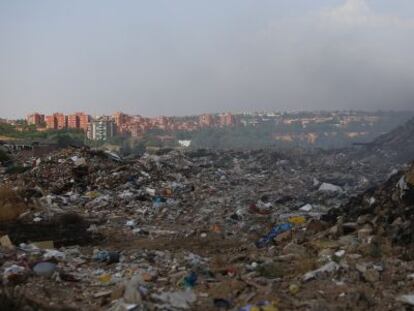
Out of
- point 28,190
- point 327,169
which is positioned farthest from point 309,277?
point 327,169

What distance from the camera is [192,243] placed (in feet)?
26.3

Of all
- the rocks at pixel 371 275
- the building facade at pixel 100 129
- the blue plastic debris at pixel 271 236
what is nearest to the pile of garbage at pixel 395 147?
the blue plastic debris at pixel 271 236

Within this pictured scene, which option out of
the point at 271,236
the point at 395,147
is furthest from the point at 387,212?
the point at 395,147

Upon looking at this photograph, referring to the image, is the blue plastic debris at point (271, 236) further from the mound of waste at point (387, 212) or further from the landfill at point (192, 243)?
the mound of waste at point (387, 212)

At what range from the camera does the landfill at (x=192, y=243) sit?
4.65 m

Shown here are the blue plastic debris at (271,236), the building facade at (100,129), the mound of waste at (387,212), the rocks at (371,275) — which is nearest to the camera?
the rocks at (371,275)

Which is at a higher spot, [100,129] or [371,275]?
[371,275]

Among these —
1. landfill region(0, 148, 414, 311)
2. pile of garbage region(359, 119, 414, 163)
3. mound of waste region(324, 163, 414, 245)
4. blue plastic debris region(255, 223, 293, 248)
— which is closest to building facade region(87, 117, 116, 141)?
pile of garbage region(359, 119, 414, 163)

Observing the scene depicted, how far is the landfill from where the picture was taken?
4.65m

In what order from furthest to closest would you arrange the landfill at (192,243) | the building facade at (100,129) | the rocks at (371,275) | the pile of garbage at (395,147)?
the building facade at (100,129) < the pile of garbage at (395,147) < the rocks at (371,275) < the landfill at (192,243)

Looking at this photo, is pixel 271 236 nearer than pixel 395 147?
Yes

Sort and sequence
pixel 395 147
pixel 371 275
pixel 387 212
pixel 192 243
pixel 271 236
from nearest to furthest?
pixel 371 275 → pixel 387 212 → pixel 271 236 → pixel 192 243 → pixel 395 147

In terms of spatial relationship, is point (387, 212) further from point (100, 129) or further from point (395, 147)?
point (100, 129)

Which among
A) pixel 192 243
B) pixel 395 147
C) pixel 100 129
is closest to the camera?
pixel 192 243
